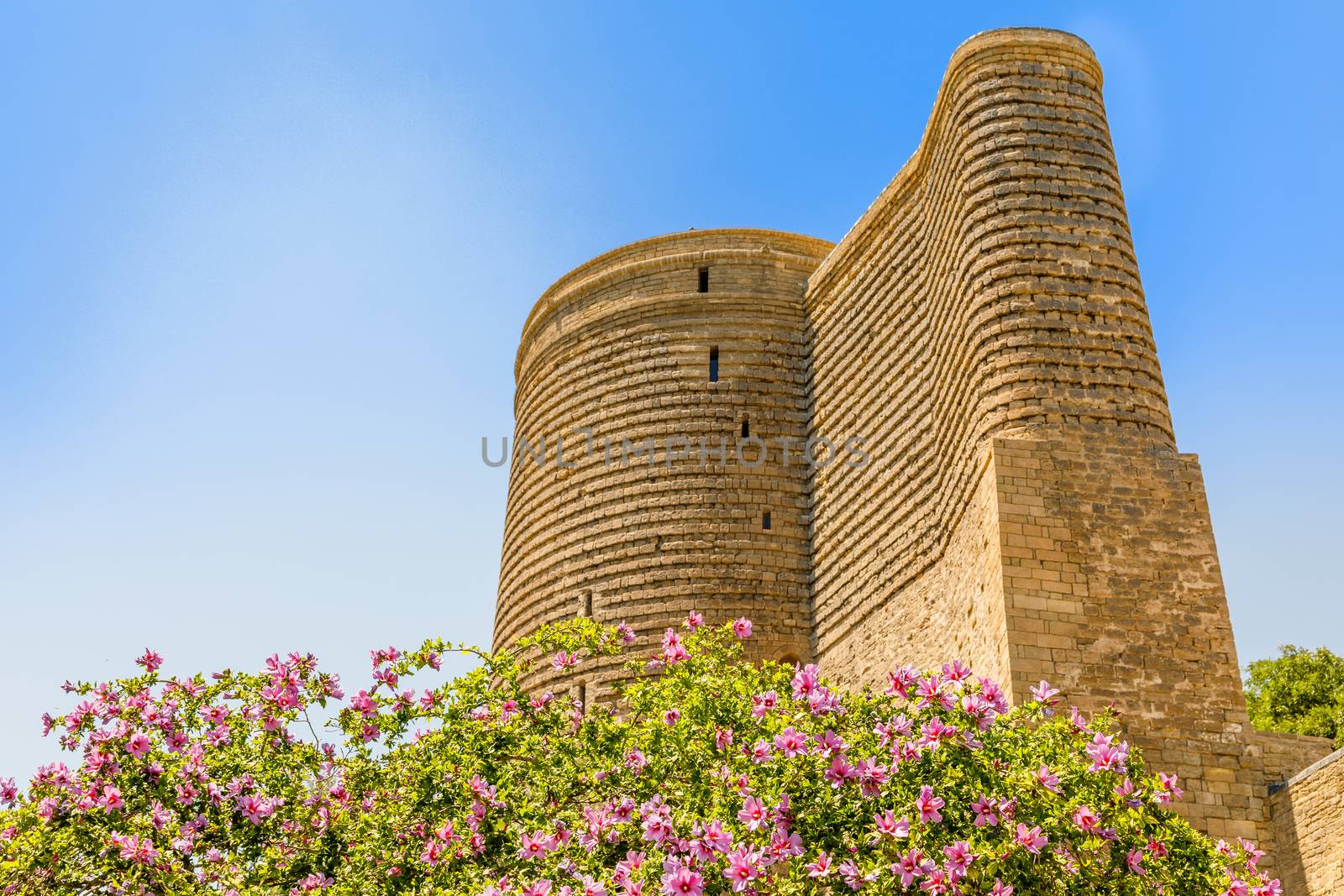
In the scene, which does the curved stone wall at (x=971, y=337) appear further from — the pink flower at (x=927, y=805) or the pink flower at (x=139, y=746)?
the pink flower at (x=139, y=746)

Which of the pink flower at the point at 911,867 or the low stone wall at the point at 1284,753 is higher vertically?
the low stone wall at the point at 1284,753

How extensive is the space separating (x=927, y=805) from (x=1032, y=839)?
1.83 ft

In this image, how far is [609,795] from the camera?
7008mm

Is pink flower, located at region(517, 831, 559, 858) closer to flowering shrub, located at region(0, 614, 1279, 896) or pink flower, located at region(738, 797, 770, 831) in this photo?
flowering shrub, located at region(0, 614, 1279, 896)

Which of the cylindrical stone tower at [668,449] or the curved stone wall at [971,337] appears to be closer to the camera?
the curved stone wall at [971,337]

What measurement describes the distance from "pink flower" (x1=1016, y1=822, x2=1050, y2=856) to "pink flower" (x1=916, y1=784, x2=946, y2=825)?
427mm

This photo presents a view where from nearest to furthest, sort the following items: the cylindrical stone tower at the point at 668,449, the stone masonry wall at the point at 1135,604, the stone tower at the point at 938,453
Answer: the stone masonry wall at the point at 1135,604 → the stone tower at the point at 938,453 → the cylindrical stone tower at the point at 668,449

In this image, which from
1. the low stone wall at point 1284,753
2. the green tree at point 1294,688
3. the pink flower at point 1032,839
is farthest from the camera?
the green tree at point 1294,688

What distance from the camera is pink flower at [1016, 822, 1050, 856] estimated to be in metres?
5.96

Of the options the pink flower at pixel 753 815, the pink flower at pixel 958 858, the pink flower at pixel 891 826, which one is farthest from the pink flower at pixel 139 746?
the pink flower at pixel 958 858

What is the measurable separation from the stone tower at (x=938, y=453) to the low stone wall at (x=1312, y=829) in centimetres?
3

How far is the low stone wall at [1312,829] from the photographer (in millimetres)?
9109

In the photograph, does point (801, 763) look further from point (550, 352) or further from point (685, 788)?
point (550, 352)

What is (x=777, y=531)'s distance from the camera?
52.5 ft
